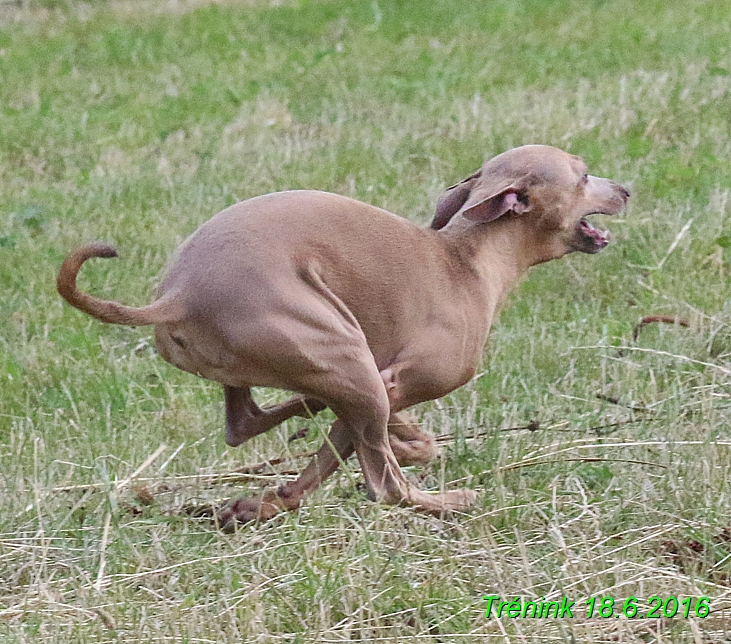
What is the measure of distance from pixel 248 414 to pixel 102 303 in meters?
0.64

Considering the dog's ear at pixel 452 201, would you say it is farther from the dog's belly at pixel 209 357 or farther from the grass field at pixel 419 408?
the dog's belly at pixel 209 357

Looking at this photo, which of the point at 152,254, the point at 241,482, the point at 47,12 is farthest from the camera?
the point at 47,12

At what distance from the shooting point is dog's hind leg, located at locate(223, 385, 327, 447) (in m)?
3.55

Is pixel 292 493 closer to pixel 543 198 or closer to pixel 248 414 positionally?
pixel 248 414

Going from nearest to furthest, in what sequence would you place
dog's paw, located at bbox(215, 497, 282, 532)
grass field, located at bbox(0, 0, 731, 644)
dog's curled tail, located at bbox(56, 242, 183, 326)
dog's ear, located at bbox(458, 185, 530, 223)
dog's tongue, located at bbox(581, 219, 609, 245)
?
grass field, located at bbox(0, 0, 731, 644), dog's curled tail, located at bbox(56, 242, 183, 326), dog's paw, located at bbox(215, 497, 282, 532), dog's ear, located at bbox(458, 185, 530, 223), dog's tongue, located at bbox(581, 219, 609, 245)

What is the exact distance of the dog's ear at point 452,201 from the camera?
384 cm

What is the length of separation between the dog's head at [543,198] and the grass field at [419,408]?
60 cm

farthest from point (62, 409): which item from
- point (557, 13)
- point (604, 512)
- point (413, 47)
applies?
point (557, 13)

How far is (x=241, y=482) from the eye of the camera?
376cm

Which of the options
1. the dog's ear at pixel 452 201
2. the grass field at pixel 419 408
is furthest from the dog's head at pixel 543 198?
the grass field at pixel 419 408

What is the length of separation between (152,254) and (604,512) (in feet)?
10.1

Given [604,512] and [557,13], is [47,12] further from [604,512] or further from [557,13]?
[604,512]

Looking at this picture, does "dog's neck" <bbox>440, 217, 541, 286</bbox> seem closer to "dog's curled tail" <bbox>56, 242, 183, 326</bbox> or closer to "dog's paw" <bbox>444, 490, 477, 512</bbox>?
"dog's paw" <bbox>444, 490, 477, 512</bbox>

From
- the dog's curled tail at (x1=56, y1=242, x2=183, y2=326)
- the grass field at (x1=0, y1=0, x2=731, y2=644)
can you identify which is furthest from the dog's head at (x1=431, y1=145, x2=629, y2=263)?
the dog's curled tail at (x1=56, y1=242, x2=183, y2=326)
